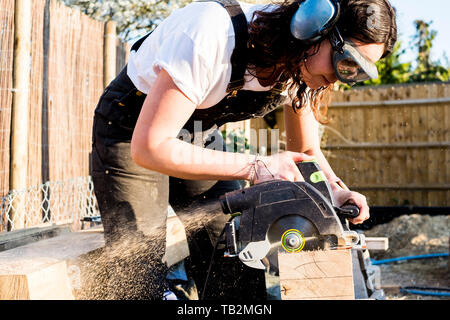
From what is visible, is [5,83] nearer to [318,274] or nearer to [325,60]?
[325,60]

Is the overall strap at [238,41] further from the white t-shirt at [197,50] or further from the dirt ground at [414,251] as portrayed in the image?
the dirt ground at [414,251]

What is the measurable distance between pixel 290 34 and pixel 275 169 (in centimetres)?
42

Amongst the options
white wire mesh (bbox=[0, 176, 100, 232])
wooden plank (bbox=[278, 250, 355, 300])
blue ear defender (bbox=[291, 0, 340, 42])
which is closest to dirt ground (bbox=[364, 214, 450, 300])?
white wire mesh (bbox=[0, 176, 100, 232])

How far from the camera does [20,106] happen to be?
Result: 2.91 meters

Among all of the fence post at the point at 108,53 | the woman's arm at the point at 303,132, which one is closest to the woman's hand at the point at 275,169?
the woman's arm at the point at 303,132

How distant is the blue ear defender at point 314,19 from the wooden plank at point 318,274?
63 cm

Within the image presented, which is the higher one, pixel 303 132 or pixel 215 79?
pixel 215 79

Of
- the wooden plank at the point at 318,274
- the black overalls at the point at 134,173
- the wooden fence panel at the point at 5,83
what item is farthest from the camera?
the wooden fence panel at the point at 5,83

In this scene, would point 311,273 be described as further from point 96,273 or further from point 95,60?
point 95,60

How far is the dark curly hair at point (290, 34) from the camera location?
138 cm

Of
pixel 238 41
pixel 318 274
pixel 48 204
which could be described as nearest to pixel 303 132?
Answer: pixel 238 41

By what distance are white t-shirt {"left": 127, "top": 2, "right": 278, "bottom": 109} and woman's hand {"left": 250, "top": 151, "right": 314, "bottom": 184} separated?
266mm

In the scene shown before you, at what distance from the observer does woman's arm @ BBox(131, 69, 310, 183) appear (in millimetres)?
1308

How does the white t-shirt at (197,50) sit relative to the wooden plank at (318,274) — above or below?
above
